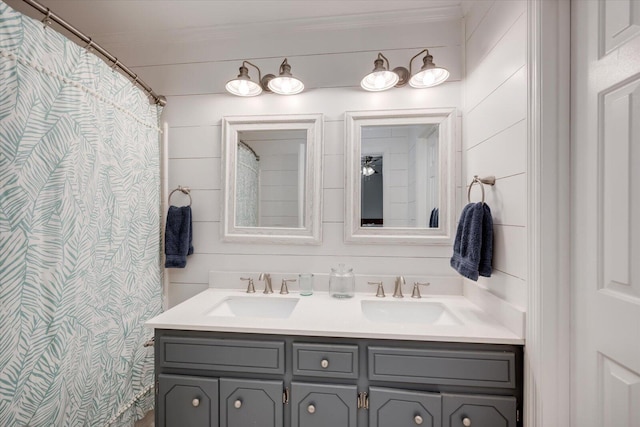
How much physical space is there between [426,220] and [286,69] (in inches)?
44.3

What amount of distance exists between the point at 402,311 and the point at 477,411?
50cm

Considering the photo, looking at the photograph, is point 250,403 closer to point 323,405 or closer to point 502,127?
point 323,405

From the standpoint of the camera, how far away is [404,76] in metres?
1.46

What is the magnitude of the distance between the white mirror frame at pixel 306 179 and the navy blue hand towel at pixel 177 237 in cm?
21

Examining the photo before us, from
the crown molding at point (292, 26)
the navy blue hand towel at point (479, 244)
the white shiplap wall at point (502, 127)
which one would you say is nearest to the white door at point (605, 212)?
the white shiplap wall at point (502, 127)

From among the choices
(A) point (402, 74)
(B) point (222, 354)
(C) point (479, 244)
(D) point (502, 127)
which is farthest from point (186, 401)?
(A) point (402, 74)

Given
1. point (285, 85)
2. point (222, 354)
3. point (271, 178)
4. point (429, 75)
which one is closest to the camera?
point (222, 354)

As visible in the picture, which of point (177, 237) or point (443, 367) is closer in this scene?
point (443, 367)

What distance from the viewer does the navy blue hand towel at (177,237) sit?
5.18ft

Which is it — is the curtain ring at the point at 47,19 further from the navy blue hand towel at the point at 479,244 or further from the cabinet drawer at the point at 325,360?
the navy blue hand towel at the point at 479,244

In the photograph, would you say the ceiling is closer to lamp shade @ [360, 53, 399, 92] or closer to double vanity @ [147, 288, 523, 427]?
lamp shade @ [360, 53, 399, 92]

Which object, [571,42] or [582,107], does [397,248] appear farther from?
[571,42]

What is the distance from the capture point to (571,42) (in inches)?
35.2

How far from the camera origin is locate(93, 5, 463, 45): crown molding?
57.9 inches
